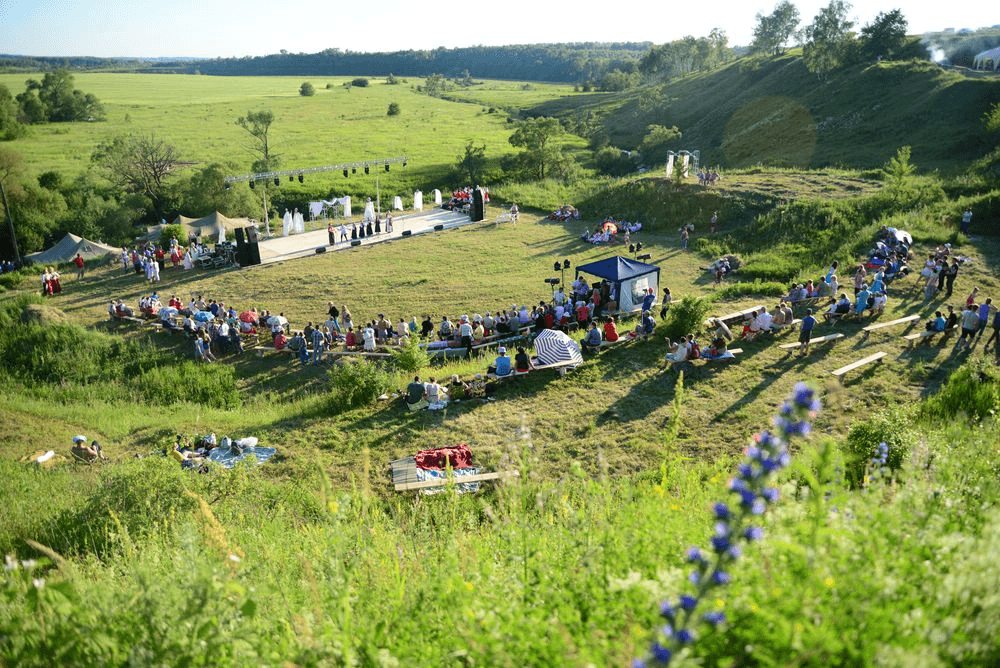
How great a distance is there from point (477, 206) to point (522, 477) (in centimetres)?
3057

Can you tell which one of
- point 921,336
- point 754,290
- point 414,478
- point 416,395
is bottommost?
point 414,478

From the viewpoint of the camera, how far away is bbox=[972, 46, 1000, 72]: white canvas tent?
180 feet

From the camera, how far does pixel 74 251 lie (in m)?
31.1

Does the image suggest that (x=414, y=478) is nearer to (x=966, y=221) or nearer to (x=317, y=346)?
(x=317, y=346)

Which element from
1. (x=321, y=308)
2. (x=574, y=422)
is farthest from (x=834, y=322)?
(x=321, y=308)

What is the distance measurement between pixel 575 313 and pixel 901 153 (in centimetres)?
1755

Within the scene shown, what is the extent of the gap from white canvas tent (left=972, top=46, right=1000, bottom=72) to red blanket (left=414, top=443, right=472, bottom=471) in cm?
6659

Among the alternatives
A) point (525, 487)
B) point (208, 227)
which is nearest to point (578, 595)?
point (525, 487)

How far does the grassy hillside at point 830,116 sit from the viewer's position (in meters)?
38.7

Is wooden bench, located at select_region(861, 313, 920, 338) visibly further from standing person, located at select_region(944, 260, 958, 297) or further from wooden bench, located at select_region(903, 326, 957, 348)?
standing person, located at select_region(944, 260, 958, 297)

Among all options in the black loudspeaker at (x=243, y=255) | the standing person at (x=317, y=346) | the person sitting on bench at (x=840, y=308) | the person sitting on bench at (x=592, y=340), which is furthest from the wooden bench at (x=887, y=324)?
the black loudspeaker at (x=243, y=255)

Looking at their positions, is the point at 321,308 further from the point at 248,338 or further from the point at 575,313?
the point at 575,313

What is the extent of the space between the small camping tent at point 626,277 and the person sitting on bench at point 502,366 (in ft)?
20.1

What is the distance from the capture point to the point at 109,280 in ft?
88.8
